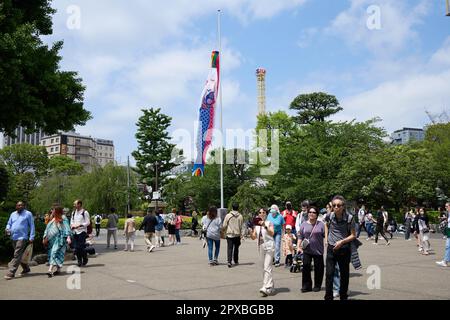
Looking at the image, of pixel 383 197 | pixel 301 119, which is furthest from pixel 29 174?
pixel 383 197

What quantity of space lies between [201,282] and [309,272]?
94.8 inches

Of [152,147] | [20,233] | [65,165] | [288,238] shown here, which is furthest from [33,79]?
[65,165]

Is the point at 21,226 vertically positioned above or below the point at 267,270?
above

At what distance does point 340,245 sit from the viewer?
6965mm

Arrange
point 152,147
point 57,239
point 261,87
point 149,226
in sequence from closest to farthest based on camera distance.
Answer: point 57,239 < point 149,226 < point 152,147 < point 261,87

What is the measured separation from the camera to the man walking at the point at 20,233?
32.1 ft

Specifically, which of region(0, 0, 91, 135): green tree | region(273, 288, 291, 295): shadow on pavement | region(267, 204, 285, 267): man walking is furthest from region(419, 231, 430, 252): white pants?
region(0, 0, 91, 135): green tree

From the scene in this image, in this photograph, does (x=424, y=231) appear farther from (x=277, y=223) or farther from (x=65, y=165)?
(x=65, y=165)

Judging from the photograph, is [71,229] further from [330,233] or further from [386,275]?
[386,275]

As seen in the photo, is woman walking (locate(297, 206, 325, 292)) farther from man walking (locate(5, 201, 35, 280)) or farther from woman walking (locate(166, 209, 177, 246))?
woman walking (locate(166, 209, 177, 246))

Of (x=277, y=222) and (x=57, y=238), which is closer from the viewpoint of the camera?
(x=57, y=238)

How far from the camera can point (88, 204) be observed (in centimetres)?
4456

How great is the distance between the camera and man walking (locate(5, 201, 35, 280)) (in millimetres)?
9797
